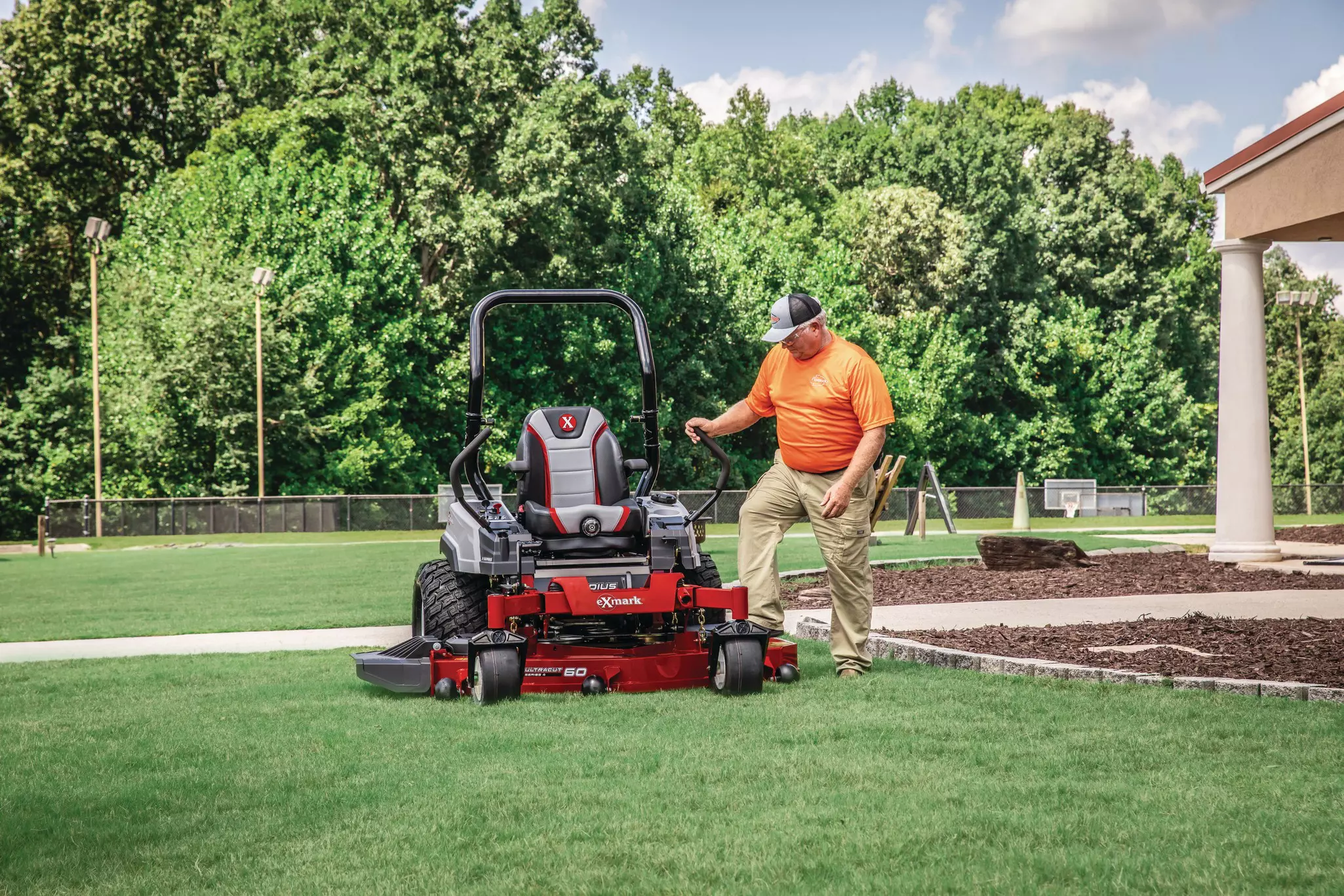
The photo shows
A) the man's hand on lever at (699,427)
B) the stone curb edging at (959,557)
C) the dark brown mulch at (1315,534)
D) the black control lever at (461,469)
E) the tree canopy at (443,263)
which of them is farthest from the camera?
the tree canopy at (443,263)

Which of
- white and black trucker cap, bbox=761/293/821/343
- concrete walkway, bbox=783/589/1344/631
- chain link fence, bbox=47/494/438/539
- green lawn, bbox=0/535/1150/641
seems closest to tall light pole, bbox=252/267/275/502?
chain link fence, bbox=47/494/438/539

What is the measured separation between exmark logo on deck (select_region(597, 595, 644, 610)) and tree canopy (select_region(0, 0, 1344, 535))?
34964mm

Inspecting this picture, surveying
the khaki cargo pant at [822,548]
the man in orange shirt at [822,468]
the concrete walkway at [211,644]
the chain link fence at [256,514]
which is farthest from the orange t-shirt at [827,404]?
the chain link fence at [256,514]

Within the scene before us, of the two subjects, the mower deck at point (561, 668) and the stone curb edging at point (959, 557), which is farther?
the stone curb edging at point (959, 557)

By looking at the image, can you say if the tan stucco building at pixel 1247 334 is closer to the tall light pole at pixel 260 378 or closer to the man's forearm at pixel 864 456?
the man's forearm at pixel 864 456

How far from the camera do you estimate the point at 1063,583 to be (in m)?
14.6

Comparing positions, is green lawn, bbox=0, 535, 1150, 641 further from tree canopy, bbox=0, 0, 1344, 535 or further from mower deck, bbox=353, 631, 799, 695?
tree canopy, bbox=0, 0, 1344, 535

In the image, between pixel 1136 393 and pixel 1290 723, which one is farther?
pixel 1136 393

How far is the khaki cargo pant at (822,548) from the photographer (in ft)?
26.9

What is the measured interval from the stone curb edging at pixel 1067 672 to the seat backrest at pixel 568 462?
7.05 feet

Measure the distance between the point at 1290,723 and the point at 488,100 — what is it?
4146 cm

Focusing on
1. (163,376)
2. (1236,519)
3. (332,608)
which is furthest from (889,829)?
(163,376)

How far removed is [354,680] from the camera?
8.66m

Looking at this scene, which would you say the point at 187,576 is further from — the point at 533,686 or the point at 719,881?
the point at 719,881
